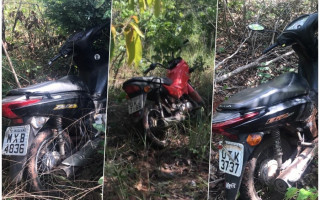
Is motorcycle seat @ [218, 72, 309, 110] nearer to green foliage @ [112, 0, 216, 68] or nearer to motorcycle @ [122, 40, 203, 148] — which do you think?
motorcycle @ [122, 40, 203, 148]

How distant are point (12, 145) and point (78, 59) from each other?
679 mm

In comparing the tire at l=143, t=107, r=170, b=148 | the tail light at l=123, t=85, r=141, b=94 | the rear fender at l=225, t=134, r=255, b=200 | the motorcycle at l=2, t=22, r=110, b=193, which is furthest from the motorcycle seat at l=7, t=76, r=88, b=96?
the rear fender at l=225, t=134, r=255, b=200

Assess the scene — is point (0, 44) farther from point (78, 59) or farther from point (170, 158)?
point (170, 158)

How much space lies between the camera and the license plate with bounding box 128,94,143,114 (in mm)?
2335

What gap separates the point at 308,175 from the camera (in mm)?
2363

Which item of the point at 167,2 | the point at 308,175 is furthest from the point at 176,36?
the point at 308,175

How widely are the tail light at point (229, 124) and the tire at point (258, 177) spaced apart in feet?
0.60

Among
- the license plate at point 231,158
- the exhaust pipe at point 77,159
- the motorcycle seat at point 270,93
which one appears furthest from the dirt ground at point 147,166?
the motorcycle seat at point 270,93

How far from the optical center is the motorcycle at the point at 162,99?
2.28 meters

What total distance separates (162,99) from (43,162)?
896 mm

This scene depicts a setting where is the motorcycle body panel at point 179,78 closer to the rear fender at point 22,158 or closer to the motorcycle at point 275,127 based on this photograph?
the motorcycle at point 275,127

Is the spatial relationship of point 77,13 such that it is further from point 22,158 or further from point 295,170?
point 295,170

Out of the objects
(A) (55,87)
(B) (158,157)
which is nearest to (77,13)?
(A) (55,87)

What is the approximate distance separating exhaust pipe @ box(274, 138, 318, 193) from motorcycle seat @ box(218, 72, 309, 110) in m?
0.32
